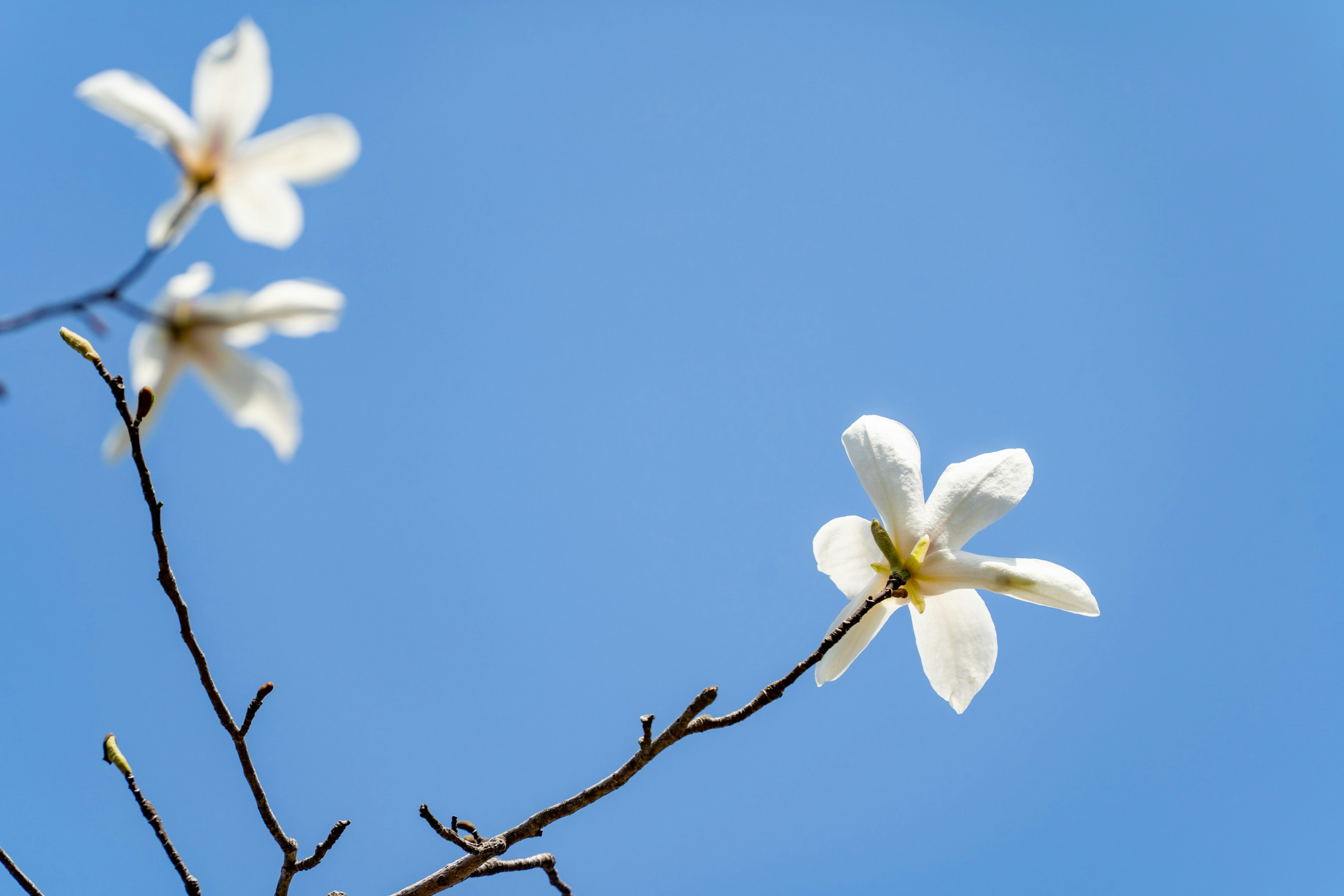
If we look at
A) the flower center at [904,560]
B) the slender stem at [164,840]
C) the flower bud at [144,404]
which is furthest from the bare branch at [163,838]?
the flower center at [904,560]

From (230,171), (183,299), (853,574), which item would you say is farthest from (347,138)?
(853,574)

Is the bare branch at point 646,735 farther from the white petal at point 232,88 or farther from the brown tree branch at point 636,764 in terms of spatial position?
the white petal at point 232,88

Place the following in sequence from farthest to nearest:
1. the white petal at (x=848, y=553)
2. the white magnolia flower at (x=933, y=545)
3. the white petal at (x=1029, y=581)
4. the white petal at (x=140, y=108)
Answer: the white petal at (x=848, y=553)
the white magnolia flower at (x=933, y=545)
the white petal at (x=1029, y=581)
the white petal at (x=140, y=108)

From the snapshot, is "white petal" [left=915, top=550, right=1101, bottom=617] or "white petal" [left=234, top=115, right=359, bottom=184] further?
"white petal" [left=915, top=550, right=1101, bottom=617]

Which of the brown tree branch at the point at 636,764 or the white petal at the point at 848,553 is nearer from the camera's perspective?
the brown tree branch at the point at 636,764

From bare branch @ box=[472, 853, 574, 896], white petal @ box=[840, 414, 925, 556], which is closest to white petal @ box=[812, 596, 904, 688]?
white petal @ box=[840, 414, 925, 556]

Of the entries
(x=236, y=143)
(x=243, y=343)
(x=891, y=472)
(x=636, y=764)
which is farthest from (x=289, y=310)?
(x=891, y=472)

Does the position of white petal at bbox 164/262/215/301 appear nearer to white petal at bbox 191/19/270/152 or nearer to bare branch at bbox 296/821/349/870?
white petal at bbox 191/19/270/152

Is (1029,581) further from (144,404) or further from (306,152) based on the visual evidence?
(144,404)
